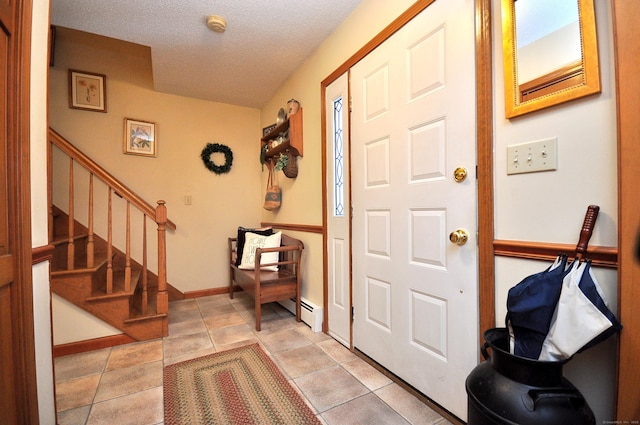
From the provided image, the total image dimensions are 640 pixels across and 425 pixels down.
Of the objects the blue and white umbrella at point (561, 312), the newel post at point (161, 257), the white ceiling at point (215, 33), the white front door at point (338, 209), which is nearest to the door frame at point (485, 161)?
the blue and white umbrella at point (561, 312)

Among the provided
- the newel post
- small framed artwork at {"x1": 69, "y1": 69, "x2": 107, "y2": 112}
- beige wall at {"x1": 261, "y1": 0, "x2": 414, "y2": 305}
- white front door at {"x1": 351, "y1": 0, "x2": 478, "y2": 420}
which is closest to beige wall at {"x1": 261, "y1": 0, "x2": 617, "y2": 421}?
white front door at {"x1": 351, "y1": 0, "x2": 478, "y2": 420}

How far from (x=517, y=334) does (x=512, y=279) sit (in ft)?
0.86

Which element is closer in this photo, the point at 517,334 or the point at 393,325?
the point at 517,334

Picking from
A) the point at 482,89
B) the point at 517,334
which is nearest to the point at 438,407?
the point at 517,334

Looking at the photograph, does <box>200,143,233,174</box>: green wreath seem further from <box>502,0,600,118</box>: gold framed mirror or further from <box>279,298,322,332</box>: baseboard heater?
<box>502,0,600,118</box>: gold framed mirror

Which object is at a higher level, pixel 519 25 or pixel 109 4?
pixel 109 4

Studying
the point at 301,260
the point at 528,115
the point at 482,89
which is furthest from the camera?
the point at 301,260

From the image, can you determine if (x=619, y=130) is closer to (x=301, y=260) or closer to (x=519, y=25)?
(x=519, y=25)

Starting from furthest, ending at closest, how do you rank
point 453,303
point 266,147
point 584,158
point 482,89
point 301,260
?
point 266,147 → point 301,260 → point 453,303 → point 482,89 → point 584,158

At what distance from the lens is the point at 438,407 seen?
135 centimetres

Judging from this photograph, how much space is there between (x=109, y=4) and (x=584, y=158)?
2.81 metres

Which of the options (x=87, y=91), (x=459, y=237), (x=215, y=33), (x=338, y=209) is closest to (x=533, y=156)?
(x=459, y=237)

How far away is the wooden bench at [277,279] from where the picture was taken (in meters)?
2.34

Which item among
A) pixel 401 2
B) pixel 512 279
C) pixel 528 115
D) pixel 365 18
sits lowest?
pixel 512 279
